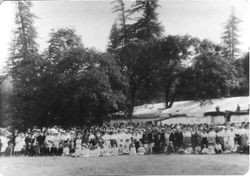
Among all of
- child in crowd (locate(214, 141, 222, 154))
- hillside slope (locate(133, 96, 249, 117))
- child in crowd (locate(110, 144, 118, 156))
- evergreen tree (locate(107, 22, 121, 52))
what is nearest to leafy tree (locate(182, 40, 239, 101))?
hillside slope (locate(133, 96, 249, 117))

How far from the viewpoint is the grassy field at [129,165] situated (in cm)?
1448

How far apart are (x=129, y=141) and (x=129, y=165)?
332 centimetres

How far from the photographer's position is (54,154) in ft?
61.7

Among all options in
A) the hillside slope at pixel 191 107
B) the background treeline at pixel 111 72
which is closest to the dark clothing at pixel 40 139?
the background treeline at pixel 111 72

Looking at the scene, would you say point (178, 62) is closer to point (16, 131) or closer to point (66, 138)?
point (66, 138)

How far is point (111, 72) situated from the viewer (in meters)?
20.6

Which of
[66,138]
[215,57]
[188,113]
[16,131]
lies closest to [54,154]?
[66,138]

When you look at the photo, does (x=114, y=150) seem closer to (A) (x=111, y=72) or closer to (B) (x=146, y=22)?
(A) (x=111, y=72)

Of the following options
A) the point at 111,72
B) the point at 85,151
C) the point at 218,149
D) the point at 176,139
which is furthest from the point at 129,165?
the point at 111,72

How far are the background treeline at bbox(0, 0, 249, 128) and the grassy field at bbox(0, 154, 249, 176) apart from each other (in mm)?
3284

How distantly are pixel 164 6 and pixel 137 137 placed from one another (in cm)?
570

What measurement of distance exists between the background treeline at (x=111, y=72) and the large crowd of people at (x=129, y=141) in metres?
1.13

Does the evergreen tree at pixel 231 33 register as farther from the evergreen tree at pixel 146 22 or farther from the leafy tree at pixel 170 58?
the evergreen tree at pixel 146 22

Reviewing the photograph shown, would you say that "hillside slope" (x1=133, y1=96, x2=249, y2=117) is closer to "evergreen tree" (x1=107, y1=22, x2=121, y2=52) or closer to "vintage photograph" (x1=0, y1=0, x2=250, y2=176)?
"vintage photograph" (x1=0, y1=0, x2=250, y2=176)
